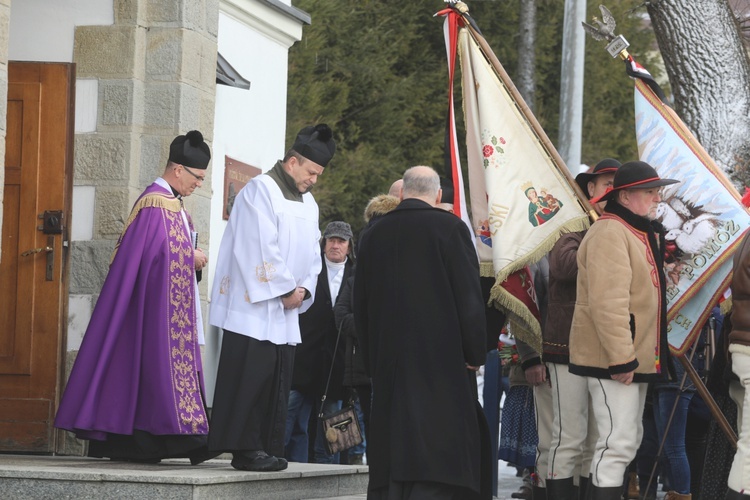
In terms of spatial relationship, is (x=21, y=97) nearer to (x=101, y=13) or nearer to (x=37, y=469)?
(x=101, y=13)

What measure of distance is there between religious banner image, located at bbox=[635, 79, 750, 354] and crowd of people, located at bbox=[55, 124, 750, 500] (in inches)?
7.9

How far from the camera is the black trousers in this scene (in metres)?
7.82

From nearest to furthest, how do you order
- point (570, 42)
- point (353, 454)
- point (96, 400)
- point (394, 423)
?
point (394, 423)
point (96, 400)
point (353, 454)
point (570, 42)

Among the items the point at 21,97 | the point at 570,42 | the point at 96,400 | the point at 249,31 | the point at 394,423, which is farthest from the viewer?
the point at 570,42

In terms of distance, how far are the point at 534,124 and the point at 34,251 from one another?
10.8 ft

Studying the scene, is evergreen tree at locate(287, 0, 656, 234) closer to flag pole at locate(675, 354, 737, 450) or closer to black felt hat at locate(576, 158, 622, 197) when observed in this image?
black felt hat at locate(576, 158, 622, 197)

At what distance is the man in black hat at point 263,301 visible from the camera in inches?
310

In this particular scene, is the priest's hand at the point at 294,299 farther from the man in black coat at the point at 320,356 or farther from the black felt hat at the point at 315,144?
the man in black coat at the point at 320,356

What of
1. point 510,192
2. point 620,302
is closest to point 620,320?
point 620,302

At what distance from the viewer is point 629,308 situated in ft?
24.3

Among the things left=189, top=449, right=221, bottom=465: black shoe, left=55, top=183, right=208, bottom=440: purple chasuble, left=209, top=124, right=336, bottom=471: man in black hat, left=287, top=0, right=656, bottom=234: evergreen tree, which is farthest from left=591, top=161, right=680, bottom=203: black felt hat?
left=287, top=0, right=656, bottom=234: evergreen tree

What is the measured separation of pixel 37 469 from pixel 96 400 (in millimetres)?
712

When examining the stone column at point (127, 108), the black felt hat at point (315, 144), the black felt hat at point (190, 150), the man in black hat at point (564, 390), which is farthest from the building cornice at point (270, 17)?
the man in black hat at point (564, 390)

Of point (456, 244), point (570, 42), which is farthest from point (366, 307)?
point (570, 42)
